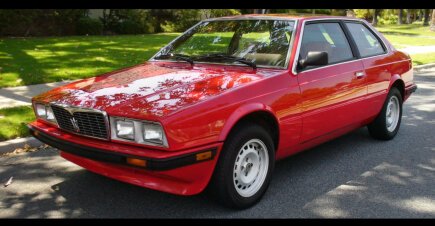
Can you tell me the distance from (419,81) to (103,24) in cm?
1644

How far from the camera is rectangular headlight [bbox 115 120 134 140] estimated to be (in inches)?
123

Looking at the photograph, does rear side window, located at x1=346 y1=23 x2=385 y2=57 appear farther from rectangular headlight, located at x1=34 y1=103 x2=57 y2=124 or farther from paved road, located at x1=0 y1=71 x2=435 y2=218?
rectangular headlight, located at x1=34 y1=103 x2=57 y2=124

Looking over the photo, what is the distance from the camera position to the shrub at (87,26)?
21031 millimetres

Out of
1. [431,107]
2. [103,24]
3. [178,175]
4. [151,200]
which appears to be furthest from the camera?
[103,24]

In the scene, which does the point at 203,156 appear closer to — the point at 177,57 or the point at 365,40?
the point at 177,57

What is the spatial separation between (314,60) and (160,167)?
5.84 feet

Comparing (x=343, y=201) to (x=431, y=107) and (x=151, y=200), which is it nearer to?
(x=151, y=200)

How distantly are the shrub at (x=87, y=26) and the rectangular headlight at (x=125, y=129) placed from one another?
62.8ft

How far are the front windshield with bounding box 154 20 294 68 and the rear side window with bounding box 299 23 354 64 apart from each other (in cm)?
19

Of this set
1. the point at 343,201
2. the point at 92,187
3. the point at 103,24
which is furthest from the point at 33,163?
the point at 103,24

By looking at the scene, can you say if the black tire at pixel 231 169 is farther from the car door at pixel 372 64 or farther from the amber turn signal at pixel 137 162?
the car door at pixel 372 64

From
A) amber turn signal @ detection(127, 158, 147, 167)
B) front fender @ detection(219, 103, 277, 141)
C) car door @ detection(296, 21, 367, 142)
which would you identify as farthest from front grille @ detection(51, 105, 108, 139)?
car door @ detection(296, 21, 367, 142)

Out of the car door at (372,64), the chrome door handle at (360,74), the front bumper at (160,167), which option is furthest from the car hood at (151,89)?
the car door at (372,64)

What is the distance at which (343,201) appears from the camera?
12.2 ft
